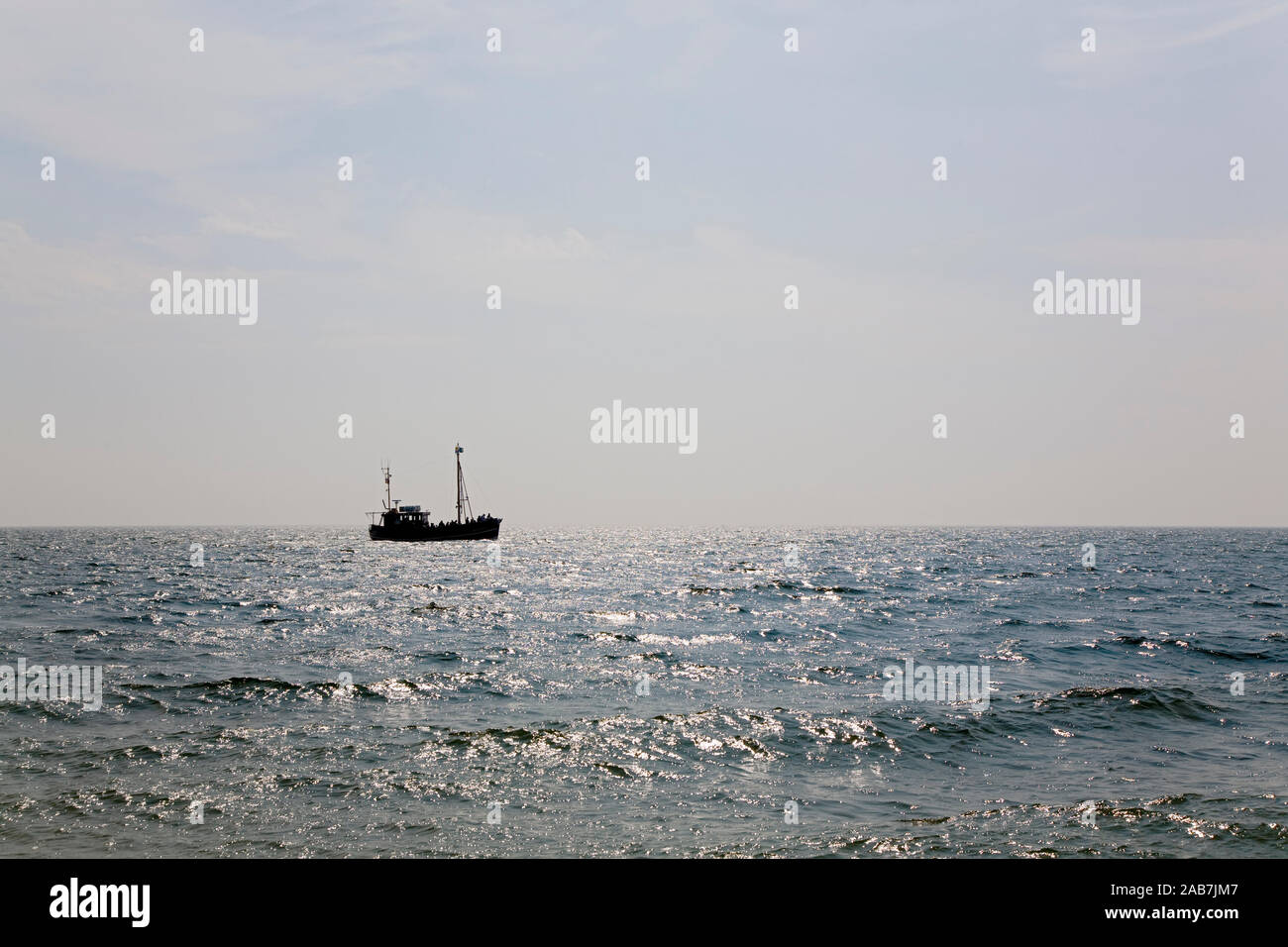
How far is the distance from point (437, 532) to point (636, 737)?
114 meters

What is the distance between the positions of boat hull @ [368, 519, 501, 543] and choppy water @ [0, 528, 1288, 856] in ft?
286

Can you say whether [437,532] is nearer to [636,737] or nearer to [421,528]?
[421,528]

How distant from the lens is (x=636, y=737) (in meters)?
16.9

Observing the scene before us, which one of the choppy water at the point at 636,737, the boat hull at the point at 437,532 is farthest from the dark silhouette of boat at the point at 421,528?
the choppy water at the point at 636,737

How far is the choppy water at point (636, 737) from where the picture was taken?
11.7 metres

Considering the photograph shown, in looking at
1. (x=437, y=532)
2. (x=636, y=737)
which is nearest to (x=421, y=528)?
(x=437, y=532)

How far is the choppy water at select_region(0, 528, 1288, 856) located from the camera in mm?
11727

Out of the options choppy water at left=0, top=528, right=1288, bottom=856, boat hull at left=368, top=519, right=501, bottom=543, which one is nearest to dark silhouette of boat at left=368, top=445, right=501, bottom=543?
boat hull at left=368, top=519, right=501, bottom=543

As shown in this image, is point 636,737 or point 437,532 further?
point 437,532

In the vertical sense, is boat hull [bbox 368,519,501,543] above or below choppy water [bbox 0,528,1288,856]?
below

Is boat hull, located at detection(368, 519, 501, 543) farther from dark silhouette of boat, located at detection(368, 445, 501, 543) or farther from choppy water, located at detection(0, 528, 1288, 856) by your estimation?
choppy water, located at detection(0, 528, 1288, 856)

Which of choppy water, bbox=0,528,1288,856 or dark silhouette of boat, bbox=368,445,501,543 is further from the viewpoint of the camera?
dark silhouette of boat, bbox=368,445,501,543

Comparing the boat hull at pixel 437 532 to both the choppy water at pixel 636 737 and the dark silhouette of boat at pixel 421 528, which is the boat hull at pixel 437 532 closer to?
the dark silhouette of boat at pixel 421 528
